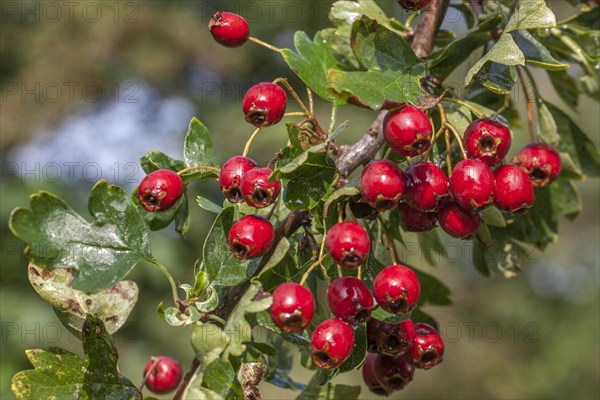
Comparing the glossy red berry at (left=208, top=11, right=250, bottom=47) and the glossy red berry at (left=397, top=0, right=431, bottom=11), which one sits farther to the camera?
the glossy red berry at (left=208, top=11, right=250, bottom=47)

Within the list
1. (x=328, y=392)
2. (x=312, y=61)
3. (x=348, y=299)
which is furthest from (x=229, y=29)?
(x=328, y=392)

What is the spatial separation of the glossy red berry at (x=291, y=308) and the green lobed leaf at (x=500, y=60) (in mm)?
342

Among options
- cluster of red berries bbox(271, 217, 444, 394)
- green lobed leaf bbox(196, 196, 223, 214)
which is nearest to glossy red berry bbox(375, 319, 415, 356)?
cluster of red berries bbox(271, 217, 444, 394)

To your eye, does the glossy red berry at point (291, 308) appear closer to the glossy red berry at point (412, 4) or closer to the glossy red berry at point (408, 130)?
→ the glossy red berry at point (408, 130)

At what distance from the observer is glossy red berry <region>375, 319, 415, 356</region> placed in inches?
35.3

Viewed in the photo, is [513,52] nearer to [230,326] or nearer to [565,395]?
[230,326]

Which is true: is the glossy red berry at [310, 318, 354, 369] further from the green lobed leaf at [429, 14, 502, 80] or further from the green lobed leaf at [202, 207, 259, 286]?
the green lobed leaf at [429, 14, 502, 80]

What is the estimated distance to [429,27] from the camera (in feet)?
3.66

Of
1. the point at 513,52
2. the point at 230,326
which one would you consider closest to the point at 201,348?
the point at 230,326

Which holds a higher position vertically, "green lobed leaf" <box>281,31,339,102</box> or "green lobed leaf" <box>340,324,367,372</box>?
"green lobed leaf" <box>281,31,339,102</box>

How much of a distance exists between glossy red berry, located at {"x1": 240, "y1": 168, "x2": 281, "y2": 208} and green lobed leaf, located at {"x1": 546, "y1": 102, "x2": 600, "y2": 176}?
0.78m

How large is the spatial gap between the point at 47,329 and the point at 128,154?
3274 millimetres

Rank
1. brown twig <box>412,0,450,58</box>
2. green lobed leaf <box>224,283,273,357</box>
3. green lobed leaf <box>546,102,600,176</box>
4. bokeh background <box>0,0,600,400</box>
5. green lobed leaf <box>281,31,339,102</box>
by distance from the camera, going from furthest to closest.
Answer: bokeh background <box>0,0,600,400</box> < green lobed leaf <box>546,102,600,176</box> < brown twig <box>412,0,450,58</box> < green lobed leaf <box>281,31,339,102</box> < green lobed leaf <box>224,283,273,357</box>

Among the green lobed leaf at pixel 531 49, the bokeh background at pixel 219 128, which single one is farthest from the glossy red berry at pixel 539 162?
the bokeh background at pixel 219 128
